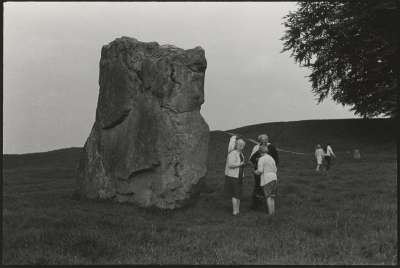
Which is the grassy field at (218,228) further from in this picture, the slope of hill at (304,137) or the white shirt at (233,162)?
the slope of hill at (304,137)

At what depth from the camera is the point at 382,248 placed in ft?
30.6

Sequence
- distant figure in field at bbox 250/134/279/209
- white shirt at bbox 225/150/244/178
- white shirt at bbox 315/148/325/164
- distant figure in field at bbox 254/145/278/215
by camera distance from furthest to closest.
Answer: white shirt at bbox 315/148/325/164 → distant figure in field at bbox 250/134/279/209 → white shirt at bbox 225/150/244/178 → distant figure in field at bbox 254/145/278/215

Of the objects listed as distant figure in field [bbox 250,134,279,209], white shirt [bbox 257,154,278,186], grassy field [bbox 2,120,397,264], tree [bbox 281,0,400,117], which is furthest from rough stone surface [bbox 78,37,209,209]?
tree [bbox 281,0,400,117]

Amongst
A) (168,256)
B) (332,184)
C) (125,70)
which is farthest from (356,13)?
(168,256)

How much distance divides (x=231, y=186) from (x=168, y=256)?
5.19 metres

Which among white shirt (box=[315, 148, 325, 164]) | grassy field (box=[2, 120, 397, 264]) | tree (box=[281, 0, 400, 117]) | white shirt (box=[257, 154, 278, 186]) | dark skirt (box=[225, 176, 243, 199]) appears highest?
tree (box=[281, 0, 400, 117])

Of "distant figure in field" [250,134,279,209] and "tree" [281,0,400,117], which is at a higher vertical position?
"tree" [281,0,400,117]

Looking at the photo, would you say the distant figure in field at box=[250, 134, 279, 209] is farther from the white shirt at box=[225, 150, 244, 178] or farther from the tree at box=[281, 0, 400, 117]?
the tree at box=[281, 0, 400, 117]

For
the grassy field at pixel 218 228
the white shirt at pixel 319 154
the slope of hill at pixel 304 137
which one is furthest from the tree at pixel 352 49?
the grassy field at pixel 218 228

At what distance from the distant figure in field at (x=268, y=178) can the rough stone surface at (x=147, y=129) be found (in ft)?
5.83

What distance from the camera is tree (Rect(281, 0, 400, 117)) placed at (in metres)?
33.5

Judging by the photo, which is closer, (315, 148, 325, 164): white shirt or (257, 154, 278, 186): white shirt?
(257, 154, 278, 186): white shirt

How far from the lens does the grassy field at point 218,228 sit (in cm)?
888

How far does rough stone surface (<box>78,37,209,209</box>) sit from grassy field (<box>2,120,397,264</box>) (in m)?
0.64
